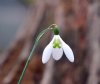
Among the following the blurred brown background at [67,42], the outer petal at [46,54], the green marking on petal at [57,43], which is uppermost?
the green marking on petal at [57,43]

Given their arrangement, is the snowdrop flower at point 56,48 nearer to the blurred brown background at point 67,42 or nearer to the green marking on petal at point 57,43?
the green marking on petal at point 57,43

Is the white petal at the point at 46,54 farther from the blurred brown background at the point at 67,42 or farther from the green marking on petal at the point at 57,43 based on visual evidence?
the blurred brown background at the point at 67,42

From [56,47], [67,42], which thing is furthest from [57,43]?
[67,42]

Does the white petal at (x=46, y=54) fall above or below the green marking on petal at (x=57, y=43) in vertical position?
below

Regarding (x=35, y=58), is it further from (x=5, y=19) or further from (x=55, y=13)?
(x=5, y=19)

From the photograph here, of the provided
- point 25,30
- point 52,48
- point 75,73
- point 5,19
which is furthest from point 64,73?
point 5,19

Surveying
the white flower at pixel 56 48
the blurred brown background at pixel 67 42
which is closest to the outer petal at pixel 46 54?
the white flower at pixel 56 48

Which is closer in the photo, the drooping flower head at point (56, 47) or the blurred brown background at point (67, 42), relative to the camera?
the drooping flower head at point (56, 47)

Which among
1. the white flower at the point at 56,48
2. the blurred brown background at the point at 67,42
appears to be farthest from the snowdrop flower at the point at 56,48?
the blurred brown background at the point at 67,42
